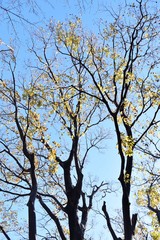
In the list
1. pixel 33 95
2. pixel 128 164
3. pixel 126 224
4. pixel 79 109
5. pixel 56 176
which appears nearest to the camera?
pixel 126 224

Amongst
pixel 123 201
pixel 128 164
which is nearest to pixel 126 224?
pixel 123 201

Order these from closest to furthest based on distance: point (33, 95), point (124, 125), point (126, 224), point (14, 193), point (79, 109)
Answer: point (126, 224)
point (124, 125)
point (14, 193)
point (33, 95)
point (79, 109)

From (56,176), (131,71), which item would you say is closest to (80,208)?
(56,176)

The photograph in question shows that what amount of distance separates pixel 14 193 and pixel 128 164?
183 inches

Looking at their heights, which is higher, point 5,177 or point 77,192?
point 5,177

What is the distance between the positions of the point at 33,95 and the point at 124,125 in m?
4.09

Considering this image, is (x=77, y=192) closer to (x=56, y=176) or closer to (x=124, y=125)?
(x=124, y=125)

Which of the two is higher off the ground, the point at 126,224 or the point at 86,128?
the point at 86,128

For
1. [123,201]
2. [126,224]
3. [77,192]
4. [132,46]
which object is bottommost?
[126,224]

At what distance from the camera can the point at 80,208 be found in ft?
41.0

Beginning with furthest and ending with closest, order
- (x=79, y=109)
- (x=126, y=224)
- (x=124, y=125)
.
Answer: (x=79, y=109)
(x=124, y=125)
(x=126, y=224)

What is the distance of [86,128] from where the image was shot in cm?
1459

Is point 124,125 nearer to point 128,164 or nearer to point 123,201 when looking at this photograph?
point 128,164

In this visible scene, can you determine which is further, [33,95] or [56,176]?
[56,176]
